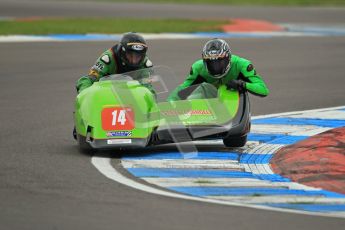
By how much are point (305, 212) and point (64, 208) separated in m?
1.79

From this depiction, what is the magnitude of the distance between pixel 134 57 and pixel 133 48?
119 mm

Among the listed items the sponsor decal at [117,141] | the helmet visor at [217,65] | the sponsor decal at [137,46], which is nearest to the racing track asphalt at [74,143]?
the sponsor decal at [117,141]

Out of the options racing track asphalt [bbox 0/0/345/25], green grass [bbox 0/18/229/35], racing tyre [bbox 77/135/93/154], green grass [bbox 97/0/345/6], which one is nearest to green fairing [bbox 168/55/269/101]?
racing tyre [bbox 77/135/93/154]

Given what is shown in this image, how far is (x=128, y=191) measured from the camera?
8.11 m

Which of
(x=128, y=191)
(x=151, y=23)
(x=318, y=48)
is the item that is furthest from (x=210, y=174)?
(x=151, y=23)

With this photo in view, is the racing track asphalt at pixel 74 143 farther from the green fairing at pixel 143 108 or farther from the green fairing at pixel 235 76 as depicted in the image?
the green fairing at pixel 235 76

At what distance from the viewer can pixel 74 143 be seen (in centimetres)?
1082

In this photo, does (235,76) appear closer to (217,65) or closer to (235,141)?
(217,65)

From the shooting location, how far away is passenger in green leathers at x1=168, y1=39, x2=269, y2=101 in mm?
10539

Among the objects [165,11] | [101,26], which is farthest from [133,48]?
[165,11]

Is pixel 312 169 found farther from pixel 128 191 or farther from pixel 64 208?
pixel 64 208

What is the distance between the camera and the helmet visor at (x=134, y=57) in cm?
1058

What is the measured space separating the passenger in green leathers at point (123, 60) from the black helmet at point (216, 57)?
26.1 inches

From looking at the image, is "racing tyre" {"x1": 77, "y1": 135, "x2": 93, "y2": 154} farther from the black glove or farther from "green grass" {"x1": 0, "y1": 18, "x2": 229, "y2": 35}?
"green grass" {"x1": 0, "y1": 18, "x2": 229, "y2": 35}
